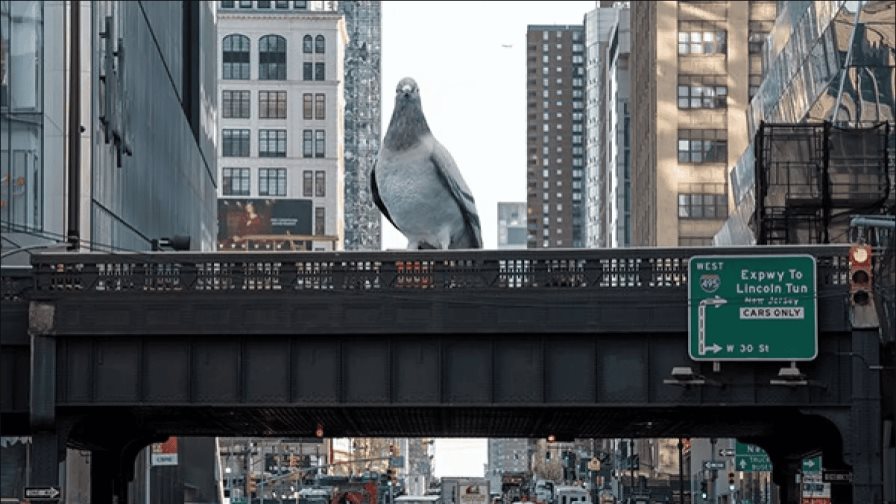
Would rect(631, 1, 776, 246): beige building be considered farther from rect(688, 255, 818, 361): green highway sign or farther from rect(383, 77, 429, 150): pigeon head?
rect(688, 255, 818, 361): green highway sign

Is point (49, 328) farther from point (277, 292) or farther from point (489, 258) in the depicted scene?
point (489, 258)

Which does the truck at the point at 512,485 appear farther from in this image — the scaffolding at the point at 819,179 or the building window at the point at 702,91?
the scaffolding at the point at 819,179

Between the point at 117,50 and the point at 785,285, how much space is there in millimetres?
31642

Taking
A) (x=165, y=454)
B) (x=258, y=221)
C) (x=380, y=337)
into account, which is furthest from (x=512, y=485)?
(x=380, y=337)

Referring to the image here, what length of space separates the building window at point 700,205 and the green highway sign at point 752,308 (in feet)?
364

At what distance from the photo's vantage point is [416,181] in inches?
1736

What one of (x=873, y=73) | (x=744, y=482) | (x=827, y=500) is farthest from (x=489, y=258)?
(x=744, y=482)

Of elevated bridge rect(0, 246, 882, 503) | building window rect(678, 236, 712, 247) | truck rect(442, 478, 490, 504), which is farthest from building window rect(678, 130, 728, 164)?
elevated bridge rect(0, 246, 882, 503)

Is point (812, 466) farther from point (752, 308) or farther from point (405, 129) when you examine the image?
point (405, 129)

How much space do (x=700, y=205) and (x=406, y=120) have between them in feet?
359

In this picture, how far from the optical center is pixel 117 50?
6569 centimetres

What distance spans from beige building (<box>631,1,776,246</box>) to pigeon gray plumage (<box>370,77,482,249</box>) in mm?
107878

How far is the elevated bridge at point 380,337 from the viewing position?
4072 centimetres

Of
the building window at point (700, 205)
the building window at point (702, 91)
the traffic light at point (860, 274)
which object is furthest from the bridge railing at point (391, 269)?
the building window at point (702, 91)
